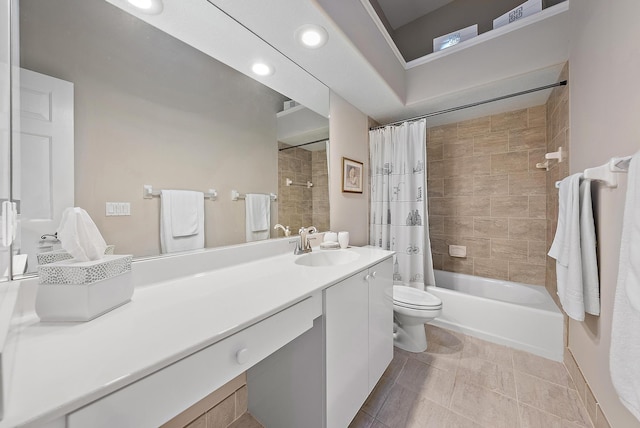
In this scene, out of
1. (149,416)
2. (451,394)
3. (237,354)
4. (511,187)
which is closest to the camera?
(149,416)

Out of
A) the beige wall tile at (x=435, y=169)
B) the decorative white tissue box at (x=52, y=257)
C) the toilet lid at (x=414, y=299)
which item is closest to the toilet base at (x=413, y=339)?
the toilet lid at (x=414, y=299)

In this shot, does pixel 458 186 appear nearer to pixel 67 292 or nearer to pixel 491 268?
pixel 491 268

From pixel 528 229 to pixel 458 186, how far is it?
2.51 ft

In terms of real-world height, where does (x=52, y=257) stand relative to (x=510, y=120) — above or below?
below

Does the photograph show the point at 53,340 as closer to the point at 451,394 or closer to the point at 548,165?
the point at 451,394

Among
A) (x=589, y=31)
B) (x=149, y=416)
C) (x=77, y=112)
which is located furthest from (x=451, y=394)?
(x=77, y=112)

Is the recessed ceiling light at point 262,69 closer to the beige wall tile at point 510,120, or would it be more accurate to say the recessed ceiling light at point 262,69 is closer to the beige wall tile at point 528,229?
the beige wall tile at point 510,120

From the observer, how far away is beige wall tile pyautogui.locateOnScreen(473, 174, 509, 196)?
2.43 m

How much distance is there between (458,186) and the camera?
268 cm

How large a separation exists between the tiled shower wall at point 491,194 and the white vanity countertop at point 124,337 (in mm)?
2300

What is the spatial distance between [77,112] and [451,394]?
7.58 ft

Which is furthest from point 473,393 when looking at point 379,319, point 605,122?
point 605,122

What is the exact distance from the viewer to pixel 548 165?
2105 millimetres

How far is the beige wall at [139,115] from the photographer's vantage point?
841 mm
